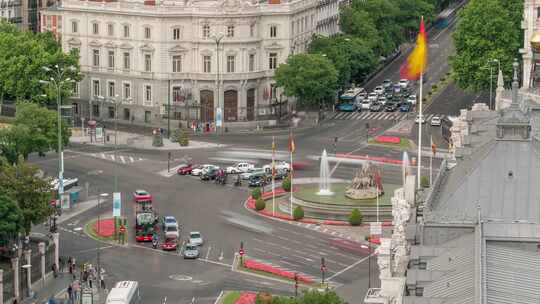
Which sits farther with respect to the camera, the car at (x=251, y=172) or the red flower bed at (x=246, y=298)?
the car at (x=251, y=172)

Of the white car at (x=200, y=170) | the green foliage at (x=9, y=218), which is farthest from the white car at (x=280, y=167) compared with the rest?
the green foliage at (x=9, y=218)

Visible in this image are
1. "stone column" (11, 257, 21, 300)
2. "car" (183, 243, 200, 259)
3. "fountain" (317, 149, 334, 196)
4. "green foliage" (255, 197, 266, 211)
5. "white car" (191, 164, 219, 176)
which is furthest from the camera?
"white car" (191, 164, 219, 176)

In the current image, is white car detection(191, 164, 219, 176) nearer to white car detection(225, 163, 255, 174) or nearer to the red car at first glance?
the red car

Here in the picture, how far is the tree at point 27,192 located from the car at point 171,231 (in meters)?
14.1

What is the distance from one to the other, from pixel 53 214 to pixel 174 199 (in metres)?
27.1

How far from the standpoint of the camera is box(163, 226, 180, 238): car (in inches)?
5940

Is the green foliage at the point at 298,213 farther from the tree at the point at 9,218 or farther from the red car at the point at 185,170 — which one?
the tree at the point at 9,218

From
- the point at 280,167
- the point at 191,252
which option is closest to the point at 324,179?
the point at 280,167

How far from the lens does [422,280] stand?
7881 centimetres

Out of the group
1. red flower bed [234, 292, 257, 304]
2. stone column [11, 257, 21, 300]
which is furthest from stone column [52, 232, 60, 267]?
red flower bed [234, 292, 257, 304]

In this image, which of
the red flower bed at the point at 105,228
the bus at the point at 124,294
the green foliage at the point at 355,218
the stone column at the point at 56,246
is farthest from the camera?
the green foliage at the point at 355,218

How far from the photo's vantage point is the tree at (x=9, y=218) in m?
130

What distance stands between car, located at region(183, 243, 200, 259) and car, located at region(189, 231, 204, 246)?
69.1 inches

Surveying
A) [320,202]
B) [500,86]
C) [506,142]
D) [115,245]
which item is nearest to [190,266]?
[115,245]
